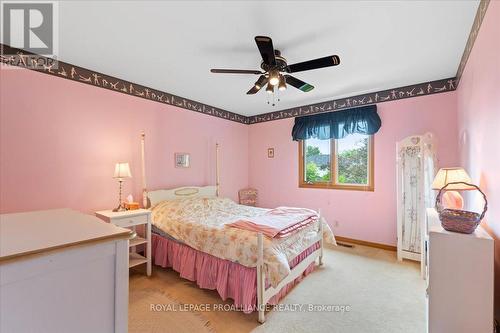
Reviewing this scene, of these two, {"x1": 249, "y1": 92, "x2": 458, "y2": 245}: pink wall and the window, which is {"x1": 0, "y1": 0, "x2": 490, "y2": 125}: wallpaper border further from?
the window

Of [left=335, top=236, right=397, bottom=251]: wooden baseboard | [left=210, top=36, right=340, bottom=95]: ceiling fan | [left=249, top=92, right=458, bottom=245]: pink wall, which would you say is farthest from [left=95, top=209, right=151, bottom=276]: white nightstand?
[left=335, top=236, right=397, bottom=251]: wooden baseboard

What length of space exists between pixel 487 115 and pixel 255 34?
Result: 2066 mm

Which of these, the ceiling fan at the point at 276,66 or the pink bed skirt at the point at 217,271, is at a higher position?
the ceiling fan at the point at 276,66

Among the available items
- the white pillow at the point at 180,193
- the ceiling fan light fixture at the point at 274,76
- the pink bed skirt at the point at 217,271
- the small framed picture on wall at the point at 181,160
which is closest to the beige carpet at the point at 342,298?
the pink bed skirt at the point at 217,271

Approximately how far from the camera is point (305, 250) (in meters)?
2.77

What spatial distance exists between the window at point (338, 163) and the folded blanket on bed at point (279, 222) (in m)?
1.51

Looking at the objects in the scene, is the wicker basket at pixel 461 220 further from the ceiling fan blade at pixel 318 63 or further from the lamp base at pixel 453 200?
the ceiling fan blade at pixel 318 63

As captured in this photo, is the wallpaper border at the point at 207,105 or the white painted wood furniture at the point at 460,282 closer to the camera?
the white painted wood furniture at the point at 460,282

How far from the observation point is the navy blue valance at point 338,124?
3.82 meters

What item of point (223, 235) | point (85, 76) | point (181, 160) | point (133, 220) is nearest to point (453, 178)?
point (223, 235)

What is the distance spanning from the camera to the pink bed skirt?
215 centimetres

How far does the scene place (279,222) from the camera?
8.47 feet

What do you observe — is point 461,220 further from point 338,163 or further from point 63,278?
point 338,163

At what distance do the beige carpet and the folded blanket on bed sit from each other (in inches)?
28.8
